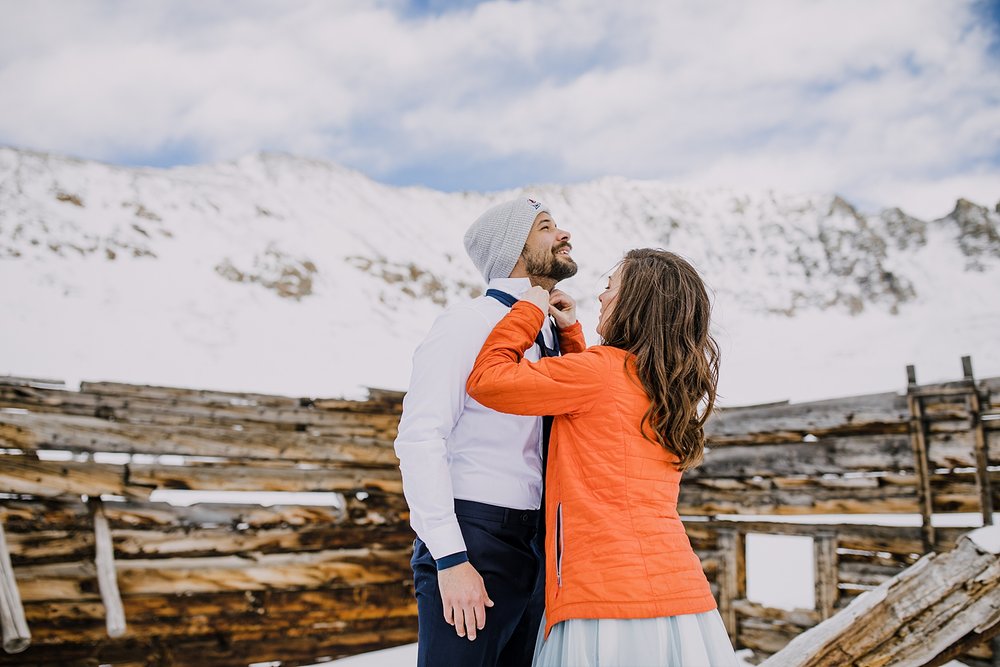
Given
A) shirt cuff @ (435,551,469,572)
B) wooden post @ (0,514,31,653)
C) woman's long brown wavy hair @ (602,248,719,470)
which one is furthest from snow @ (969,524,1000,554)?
wooden post @ (0,514,31,653)

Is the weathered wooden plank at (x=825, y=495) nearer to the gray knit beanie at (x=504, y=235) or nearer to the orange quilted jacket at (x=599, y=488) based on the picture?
the orange quilted jacket at (x=599, y=488)

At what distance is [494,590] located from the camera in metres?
2.05

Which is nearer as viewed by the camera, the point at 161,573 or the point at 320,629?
the point at 161,573

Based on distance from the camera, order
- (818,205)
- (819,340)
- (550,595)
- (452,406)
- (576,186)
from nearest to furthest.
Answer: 1. (550,595)
2. (452,406)
3. (819,340)
4. (576,186)
5. (818,205)

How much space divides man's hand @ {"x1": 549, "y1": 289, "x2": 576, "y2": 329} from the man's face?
85 mm

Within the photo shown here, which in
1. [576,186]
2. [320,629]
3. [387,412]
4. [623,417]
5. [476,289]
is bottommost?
[320,629]

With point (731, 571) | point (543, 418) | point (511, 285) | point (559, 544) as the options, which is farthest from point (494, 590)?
point (731, 571)

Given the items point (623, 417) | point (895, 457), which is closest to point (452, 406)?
point (623, 417)

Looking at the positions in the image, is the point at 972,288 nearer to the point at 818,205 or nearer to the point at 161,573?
the point at 818,205

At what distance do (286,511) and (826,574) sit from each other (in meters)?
4.72

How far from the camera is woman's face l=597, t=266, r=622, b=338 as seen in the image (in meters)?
2.14

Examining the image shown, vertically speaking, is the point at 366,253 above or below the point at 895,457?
above

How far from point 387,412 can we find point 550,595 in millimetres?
4972

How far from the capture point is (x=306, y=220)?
41.2 m
